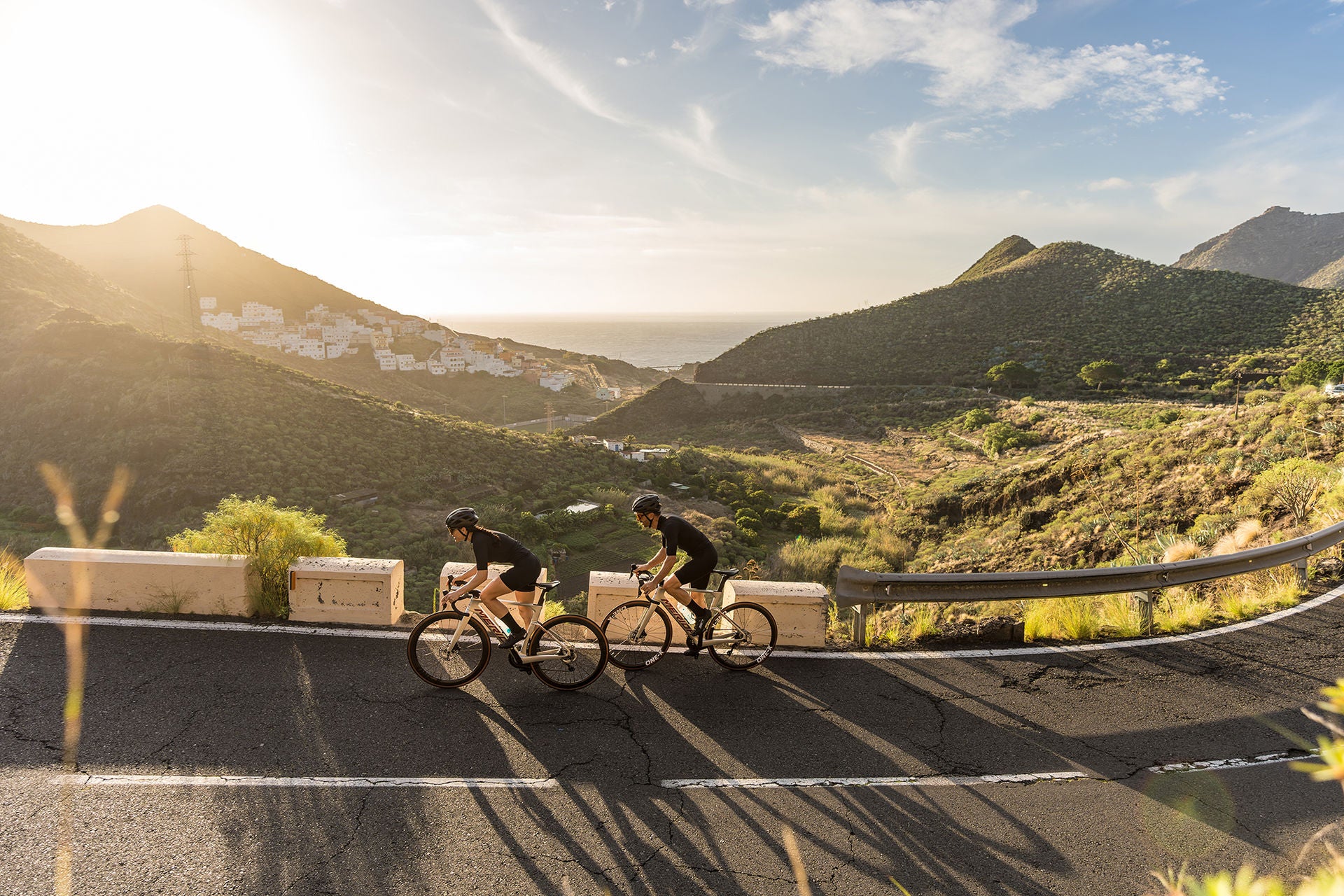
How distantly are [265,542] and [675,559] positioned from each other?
4836 mm

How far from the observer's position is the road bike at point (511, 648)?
6234 millimetres

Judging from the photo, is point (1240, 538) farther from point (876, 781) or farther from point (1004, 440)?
point (1004, 440)

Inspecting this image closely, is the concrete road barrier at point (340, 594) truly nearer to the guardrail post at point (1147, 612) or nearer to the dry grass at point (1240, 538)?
the guardrail post at point (1147, 612)

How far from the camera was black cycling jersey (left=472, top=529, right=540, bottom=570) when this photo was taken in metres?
6.07

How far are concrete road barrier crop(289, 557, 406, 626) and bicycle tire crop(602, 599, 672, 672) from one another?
94.7 inches

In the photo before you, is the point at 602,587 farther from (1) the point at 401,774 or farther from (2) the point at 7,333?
(2) the point at 7,333

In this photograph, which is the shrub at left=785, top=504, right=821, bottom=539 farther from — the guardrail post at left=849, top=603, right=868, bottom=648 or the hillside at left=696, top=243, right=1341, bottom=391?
the hillside at left=696, top=243, right=1341, bottom=391

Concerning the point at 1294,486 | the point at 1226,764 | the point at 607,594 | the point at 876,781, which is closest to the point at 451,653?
the point at 607,594

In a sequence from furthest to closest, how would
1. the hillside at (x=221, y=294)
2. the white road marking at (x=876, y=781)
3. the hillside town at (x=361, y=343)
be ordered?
the hillside town at (x=361, y=343), the hillside at (x=221, y=294), the white road marking at (x=876, y=781)

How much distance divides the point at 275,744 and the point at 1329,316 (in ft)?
267

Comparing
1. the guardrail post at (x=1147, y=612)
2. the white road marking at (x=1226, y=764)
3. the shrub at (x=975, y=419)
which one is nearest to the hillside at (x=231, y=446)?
the guardrail post at (x=1147, y=612)

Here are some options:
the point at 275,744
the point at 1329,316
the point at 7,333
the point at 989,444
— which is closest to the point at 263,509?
the point at 275,744

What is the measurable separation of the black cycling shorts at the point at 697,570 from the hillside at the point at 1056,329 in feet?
181

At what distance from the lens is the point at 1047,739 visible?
5652 millimetres
